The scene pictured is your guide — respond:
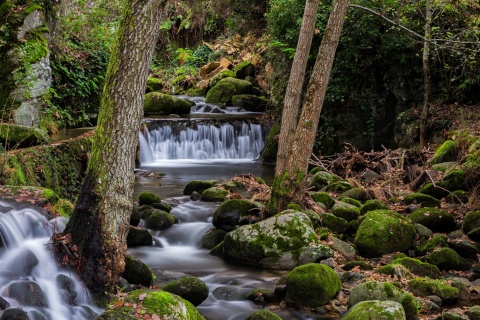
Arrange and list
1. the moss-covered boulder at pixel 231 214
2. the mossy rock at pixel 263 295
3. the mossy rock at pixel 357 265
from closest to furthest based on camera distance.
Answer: the mossy rock at pixel 263 295 → the mossy rock at pixel 357 265 → the moss-covered boulder at pixel 231 214

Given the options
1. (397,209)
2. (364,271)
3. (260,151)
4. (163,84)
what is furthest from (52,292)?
(163,84)

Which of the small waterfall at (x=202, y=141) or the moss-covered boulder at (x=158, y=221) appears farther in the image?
the small waterfall at (x=202, y=141)

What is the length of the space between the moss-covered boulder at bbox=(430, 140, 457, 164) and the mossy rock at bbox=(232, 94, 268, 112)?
451 inches

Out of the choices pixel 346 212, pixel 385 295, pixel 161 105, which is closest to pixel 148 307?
pixel 385 295

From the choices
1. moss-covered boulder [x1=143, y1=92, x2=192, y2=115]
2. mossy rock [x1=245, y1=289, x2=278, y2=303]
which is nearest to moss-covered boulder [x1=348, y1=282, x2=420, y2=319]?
mossy rock [x1=245, y1=289, x2=278, y2=303]

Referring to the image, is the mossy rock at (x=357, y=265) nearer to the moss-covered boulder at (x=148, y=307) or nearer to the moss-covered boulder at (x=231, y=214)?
the moss-covered boulder at (x=231, y=214)

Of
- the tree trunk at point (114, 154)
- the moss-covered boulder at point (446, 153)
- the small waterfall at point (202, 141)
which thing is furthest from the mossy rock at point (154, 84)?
the tree trunk at point (114, 154)

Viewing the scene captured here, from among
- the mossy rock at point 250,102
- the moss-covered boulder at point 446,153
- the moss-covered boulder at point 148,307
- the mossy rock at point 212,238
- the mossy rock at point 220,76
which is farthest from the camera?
the mossy rock at point 220,76

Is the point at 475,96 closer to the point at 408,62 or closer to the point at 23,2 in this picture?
the point at 408,62

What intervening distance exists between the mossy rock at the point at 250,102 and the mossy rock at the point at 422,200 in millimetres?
12918

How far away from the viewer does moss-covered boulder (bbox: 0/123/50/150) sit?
9380mm

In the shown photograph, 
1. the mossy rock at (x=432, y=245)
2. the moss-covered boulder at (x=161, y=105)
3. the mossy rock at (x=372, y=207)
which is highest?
the moss-covered boulder at (x=161, y=105)

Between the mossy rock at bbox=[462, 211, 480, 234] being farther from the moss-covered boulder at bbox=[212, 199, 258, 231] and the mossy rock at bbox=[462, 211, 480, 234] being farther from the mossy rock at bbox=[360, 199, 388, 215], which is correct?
the moss-covered boulder at bbox=[212, 199, 258, 231]

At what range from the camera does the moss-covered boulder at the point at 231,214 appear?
10.3 meters
